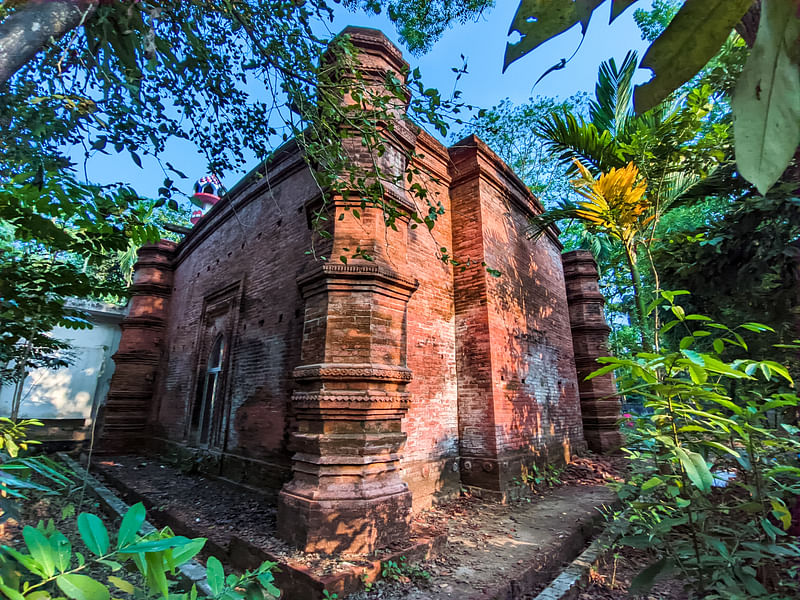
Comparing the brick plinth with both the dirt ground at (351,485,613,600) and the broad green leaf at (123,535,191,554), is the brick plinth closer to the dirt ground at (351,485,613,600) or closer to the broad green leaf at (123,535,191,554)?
the dirt ground at (351,485,613,600)

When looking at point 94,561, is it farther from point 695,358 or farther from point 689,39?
point 695,358

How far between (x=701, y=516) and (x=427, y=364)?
→ 4.13m

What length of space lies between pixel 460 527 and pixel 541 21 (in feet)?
17.5

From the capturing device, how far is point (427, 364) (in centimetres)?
596

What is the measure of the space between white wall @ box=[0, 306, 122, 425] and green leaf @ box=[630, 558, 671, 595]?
15062 millimetres

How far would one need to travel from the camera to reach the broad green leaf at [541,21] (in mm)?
671

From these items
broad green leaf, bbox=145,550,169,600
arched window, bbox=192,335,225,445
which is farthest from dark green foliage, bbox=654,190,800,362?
arched window, bbox=192,335,225,445

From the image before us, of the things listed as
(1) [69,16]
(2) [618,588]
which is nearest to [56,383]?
(1) [69,16]

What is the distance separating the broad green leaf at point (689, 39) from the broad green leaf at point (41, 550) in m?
1.44

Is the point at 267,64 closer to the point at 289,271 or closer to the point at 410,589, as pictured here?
the point at 289,271

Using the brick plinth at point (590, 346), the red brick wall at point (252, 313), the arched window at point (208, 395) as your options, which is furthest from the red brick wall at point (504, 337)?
the arched window at point (208, 395)

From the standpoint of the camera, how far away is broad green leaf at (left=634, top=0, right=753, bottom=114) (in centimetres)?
60

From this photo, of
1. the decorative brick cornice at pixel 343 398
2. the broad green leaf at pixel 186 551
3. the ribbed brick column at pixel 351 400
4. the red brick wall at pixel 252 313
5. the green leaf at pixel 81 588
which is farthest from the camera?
the red brick wall at pixel 252 313

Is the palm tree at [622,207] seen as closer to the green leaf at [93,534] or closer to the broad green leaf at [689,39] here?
the broad green leaf at [689,39]
